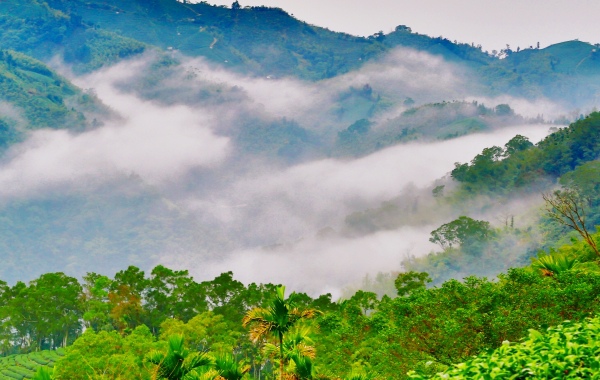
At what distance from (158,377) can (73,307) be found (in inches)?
2015

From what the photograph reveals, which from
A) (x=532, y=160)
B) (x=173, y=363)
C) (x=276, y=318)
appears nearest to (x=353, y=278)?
(x=532, y=160)

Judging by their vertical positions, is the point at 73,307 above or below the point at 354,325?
above

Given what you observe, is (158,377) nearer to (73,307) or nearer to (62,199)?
(73,307)

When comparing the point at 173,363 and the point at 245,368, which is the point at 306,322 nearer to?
the point at 245,368

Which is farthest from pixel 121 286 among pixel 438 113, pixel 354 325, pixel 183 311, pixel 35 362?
pixel 438 113

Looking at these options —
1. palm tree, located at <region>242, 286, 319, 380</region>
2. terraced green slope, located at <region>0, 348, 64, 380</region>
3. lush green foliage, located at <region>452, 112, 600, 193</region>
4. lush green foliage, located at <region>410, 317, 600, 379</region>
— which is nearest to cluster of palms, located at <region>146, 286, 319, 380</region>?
palm tree, located at <region>242, 286, 319, 380</region>

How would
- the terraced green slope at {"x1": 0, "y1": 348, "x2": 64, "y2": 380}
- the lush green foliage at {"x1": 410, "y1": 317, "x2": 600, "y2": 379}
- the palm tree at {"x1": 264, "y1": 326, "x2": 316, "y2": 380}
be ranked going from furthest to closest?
the terraced green slope at {"x1": 0, "y1": 348, "x2": 64, "y2": 380}, the palm tree at {"x1": 264, "y1": 326, "x2": 316, "y2": 380}, the lush green foliage at {"x1": 410, "y1": 317, "x2": 600, "y2": 379}

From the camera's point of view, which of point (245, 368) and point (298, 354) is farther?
point (245, 368)

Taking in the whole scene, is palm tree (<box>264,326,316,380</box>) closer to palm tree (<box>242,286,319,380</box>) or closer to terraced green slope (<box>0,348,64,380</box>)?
palm tree (<box>242,286,319,380</box>)

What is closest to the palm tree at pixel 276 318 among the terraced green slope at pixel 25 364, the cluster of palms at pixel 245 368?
the cluster of palms at pixel 245 368

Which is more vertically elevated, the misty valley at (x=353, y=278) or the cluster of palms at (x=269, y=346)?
the misty valley at (x=353, y=278)

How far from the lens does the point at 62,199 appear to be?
195375 mm

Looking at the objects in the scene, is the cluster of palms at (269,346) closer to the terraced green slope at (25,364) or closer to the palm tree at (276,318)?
the palm tree at (276,318)

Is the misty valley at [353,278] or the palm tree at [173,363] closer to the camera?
the palm tree at [173,363]
